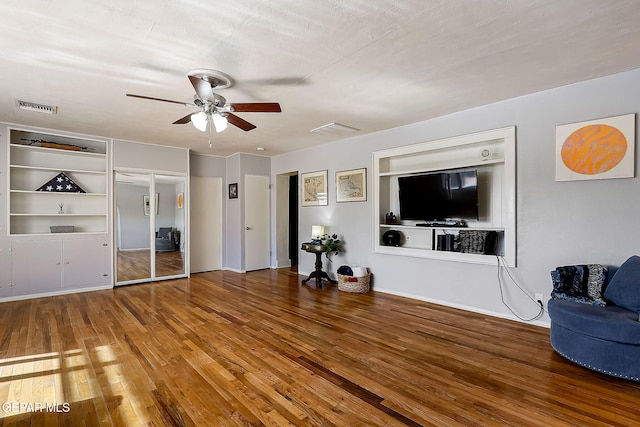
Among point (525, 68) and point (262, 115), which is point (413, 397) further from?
point (262, 115)

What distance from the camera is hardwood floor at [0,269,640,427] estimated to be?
1943mm

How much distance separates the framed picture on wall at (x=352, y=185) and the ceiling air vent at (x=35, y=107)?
13.4ft

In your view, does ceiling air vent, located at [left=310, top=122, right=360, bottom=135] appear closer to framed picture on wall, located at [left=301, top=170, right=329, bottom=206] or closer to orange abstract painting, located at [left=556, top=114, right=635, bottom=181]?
framed picture on wall, located at [left=301, top=170, right=329, bottom=206]

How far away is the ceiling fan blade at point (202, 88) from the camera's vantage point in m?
2.42

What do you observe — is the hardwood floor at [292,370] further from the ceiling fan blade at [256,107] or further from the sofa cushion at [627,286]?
the ceiling fan blade at [256,107]

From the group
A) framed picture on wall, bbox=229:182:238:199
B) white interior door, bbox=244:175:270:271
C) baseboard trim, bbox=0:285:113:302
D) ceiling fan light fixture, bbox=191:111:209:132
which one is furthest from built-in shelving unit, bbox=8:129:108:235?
ceiling fan light fixture, bbox=191:111:209:132

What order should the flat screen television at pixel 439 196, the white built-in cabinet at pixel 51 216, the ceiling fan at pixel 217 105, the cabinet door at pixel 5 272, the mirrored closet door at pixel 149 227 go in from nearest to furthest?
the ceiling fan at pixel 217 105
the flat screen television at pixel 439 196
the cabinet door at pixel 5 272
the white built-in cabinet at pixel 51 216
the mirrored closet door at pixel 149 227

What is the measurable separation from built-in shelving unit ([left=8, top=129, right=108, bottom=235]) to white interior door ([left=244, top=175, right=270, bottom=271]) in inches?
100

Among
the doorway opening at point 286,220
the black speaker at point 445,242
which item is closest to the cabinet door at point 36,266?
the doorway opening at point 286,220

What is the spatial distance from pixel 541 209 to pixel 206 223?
601 centimetres

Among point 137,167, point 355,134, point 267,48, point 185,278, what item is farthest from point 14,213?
point 355,134

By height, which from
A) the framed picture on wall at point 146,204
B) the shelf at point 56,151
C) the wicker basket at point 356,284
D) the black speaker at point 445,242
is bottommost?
the wicker basket at point 356,284

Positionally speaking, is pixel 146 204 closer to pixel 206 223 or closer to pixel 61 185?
pixel 61 185

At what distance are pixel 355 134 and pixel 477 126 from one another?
6.13ft
